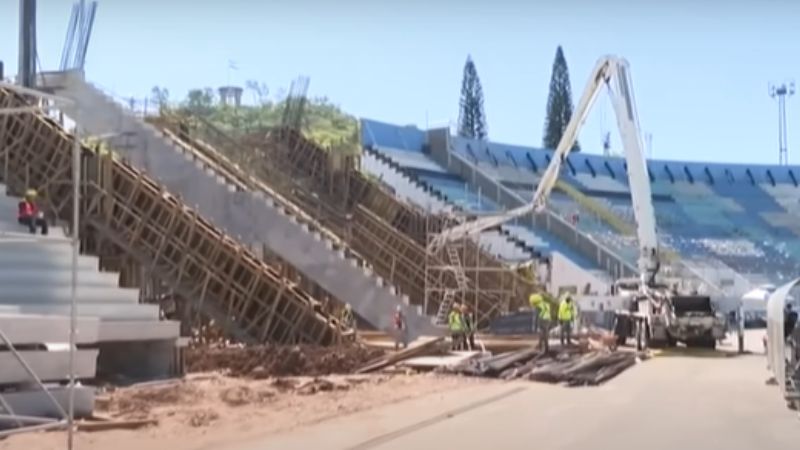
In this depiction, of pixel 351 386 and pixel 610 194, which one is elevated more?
pixel 610 194

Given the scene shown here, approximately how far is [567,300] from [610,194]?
4654 cm

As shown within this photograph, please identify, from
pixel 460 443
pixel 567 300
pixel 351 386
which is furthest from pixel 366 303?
pixel 460 443

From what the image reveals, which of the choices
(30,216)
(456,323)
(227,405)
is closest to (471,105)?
(456,323)

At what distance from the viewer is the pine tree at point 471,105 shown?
93.7 m

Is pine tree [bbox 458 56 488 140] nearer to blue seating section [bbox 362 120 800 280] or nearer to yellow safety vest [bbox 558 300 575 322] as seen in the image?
blue seating section [bbox 362 120 800 280]

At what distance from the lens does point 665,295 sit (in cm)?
3228

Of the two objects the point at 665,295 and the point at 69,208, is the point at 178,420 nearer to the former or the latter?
the point at 69,208

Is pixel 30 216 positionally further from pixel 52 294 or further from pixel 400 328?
pixel 400 328

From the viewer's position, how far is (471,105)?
95625mm

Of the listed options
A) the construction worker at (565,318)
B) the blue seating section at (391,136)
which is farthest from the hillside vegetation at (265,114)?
the construction worker at (565,318)

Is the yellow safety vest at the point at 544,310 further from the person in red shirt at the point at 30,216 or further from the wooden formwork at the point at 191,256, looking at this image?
the person in red shirt at the point at 30,216

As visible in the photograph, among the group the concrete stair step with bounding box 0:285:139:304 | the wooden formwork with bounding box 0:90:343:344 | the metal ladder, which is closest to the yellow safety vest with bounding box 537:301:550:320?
the wooden formwork with bounding box 0:90:343:344

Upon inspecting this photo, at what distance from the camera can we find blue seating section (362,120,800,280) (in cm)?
6925

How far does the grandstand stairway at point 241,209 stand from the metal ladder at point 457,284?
11.3 ft
